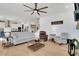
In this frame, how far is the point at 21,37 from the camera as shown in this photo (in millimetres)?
2133

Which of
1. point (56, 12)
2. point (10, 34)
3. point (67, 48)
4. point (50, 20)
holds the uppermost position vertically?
point (56, 12)

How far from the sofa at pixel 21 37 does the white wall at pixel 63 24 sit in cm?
13

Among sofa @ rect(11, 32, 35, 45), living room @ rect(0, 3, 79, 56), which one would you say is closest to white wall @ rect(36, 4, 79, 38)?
living room @ rect(0, 3, 79, 56)

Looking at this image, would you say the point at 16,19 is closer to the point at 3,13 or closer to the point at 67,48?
the point at 3,13

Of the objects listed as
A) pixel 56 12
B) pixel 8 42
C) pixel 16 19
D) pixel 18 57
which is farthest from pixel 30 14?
pixel 18 57

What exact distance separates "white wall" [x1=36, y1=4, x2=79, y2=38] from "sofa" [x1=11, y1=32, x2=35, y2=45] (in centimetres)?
13

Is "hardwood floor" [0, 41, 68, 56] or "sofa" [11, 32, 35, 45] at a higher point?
"sofa" [11, 32, 35, 45]

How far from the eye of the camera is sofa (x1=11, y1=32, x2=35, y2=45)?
6.97 ft

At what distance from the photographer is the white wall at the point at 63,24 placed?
2150 millimetres

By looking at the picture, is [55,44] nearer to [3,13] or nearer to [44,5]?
[44,5]

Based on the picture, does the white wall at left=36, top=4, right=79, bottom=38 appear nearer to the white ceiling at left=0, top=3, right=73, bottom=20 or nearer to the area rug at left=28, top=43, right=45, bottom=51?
the white ceiling at left=0, top=3, right=73, bottom=20

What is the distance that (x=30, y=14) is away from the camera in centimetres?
214

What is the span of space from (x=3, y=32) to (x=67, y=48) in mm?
1095

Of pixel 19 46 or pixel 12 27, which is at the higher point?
pixel 12 27
